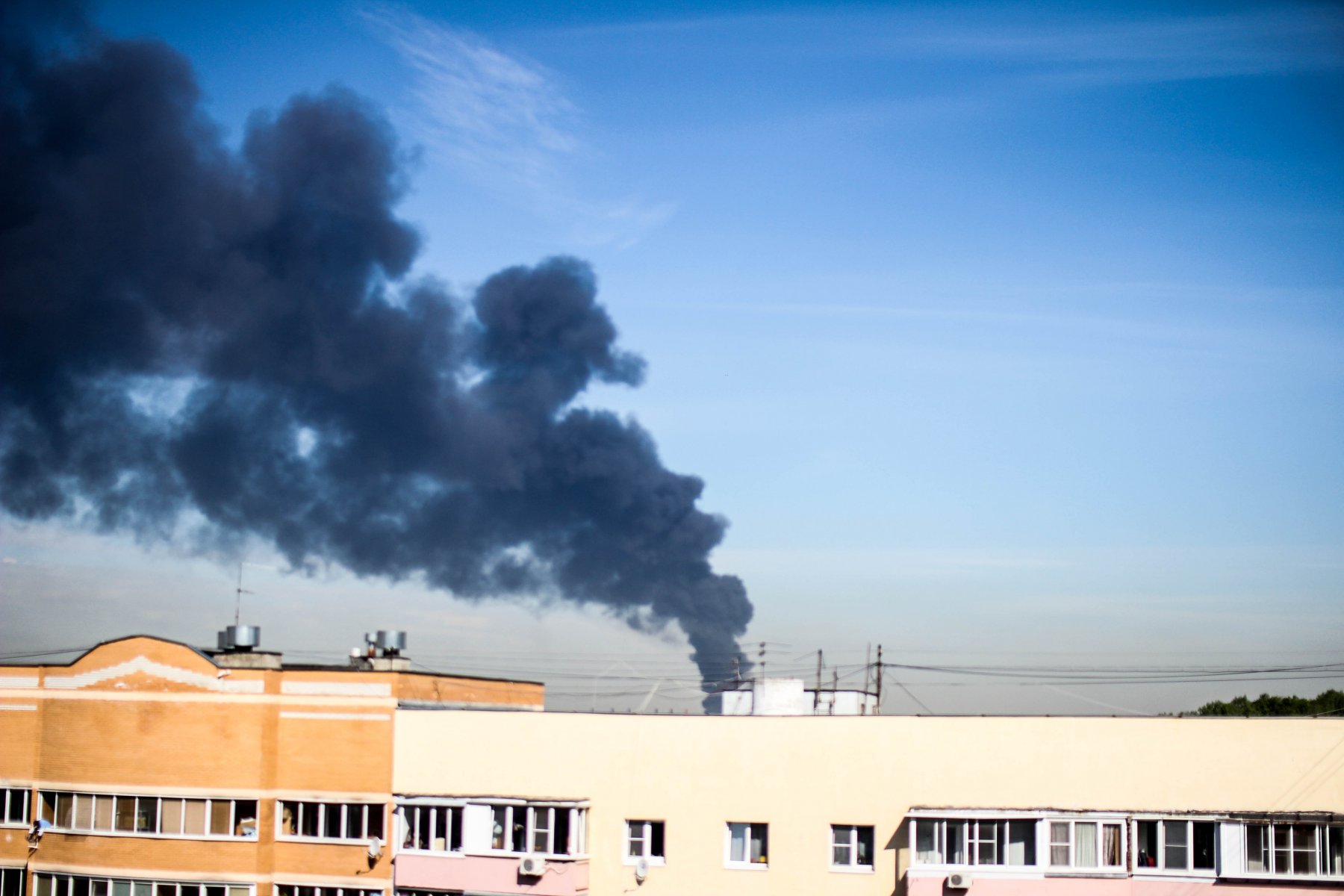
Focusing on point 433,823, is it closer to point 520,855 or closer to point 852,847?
point 520,855

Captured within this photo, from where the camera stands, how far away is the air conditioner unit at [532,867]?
38.5 meters

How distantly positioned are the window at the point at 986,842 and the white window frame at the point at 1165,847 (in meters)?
2.62

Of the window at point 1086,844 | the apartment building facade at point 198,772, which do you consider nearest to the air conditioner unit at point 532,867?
the apartment building facade at point 198,772

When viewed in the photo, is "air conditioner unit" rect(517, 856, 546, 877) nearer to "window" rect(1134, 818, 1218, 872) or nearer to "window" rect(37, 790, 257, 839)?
"window" rect(37, 790, 257, 839)

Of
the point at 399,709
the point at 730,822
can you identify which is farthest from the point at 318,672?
the point at 730,822

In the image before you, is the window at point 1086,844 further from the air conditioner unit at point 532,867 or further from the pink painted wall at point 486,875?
the air conditioner unit at point 532,867

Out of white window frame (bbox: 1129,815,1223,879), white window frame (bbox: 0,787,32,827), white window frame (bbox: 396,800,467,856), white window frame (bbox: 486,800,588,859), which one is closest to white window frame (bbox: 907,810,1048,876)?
white window frame (bbox: 1129,815,1223,879)

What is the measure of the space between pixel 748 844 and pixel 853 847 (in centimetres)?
297

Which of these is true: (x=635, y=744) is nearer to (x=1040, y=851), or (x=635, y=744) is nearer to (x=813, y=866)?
(x=813, y=866)

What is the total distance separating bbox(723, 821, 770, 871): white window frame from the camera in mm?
37906

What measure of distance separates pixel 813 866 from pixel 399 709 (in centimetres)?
1378

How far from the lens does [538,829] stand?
130 feet

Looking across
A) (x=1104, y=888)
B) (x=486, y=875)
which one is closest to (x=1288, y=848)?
(x=1104, y=888)

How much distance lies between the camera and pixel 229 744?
42812 mm
